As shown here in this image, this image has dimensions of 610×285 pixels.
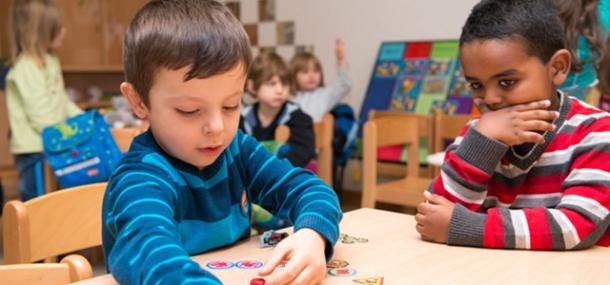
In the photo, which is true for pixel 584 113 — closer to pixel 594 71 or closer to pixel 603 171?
pixel 603 171

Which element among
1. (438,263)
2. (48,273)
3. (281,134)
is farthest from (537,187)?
(281,134)

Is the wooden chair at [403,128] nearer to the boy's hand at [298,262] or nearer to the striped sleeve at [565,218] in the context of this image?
the striped sleeve at [565,218]

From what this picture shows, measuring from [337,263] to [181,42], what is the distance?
14.1 inches

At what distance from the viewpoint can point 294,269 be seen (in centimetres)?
71

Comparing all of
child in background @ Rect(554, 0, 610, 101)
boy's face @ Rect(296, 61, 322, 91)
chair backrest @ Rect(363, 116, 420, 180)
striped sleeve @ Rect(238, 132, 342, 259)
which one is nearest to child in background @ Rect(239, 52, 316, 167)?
chair backrest @ Rect(363, 116, 420, 180)

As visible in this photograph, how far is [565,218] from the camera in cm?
91

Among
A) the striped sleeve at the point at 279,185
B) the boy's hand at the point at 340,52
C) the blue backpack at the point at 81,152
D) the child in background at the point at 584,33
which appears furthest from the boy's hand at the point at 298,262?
the boy's hand at the point at 340,52

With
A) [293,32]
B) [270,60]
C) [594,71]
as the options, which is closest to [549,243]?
[594,71]

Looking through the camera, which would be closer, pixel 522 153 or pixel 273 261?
pixel 273 261

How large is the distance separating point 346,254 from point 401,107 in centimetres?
301

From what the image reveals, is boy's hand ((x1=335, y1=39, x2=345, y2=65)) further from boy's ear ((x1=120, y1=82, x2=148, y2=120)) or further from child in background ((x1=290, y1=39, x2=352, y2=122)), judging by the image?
boy's ear ((x1=120, y1=82, x2=148, y2=120))

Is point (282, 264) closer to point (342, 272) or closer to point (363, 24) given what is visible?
point (342, 272)

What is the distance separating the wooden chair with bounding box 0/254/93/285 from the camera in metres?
0.74

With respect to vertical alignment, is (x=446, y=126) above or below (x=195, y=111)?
below
